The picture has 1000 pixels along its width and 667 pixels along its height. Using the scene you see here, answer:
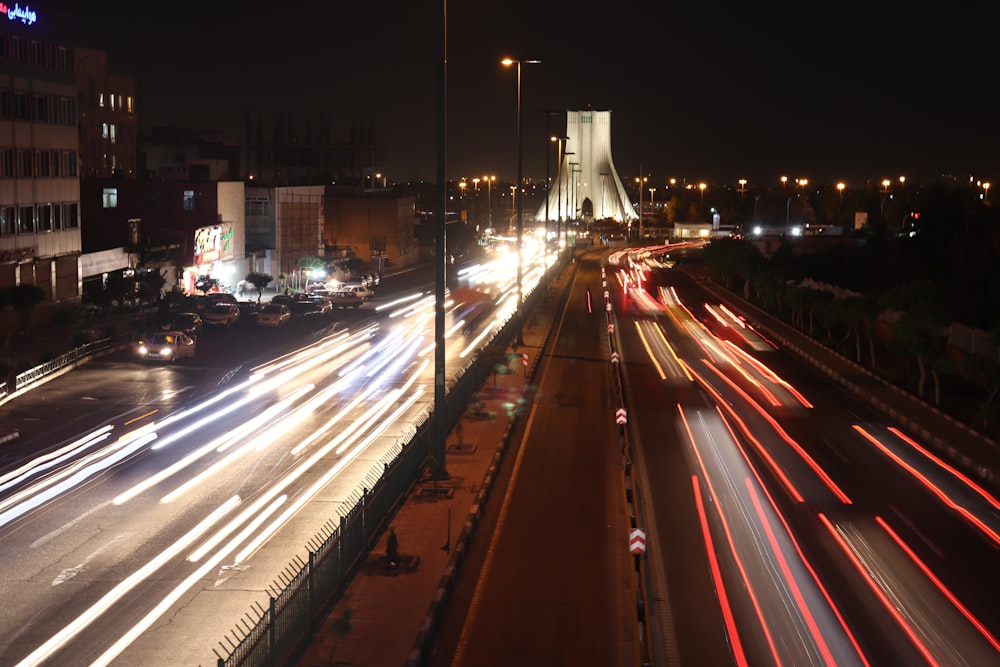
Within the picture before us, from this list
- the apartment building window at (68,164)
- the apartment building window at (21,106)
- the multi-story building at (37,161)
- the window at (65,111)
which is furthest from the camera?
the apartment building window at (68,164)

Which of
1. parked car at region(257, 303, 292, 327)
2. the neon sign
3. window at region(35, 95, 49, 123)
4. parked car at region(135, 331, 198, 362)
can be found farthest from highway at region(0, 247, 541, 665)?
the neon sign

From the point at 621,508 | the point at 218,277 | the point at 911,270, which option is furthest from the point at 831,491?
the point at 911,270

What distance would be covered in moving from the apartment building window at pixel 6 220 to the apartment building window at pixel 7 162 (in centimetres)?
111

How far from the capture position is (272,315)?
43.2m

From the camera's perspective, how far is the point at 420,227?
109 m

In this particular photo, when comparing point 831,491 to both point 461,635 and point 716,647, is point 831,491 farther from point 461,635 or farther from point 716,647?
point 461,635

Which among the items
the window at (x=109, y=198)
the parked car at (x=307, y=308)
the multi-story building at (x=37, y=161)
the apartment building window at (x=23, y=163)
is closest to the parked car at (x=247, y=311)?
the parked car at (x=307, y=308)

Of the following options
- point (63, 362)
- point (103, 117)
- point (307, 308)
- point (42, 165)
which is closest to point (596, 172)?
point (103, 117)

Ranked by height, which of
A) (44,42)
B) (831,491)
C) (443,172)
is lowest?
(831,491)

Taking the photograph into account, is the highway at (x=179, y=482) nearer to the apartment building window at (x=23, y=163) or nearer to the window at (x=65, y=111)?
the apartment building window at (x=23, y=163)

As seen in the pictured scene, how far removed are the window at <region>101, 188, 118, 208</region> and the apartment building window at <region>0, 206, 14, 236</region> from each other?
46.3ft

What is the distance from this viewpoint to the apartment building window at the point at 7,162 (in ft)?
126

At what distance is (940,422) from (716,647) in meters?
16.0

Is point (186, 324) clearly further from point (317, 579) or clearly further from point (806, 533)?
point (317, 579)
